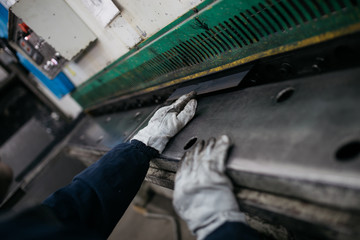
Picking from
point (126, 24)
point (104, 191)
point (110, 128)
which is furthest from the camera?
point (110, 128)

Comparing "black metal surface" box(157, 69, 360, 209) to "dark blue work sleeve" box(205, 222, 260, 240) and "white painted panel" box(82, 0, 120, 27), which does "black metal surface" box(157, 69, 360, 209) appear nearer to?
"dark blue work sleeve" box(205, 222, 260, 240)

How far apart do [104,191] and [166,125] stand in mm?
455

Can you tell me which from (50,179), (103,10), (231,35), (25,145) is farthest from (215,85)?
(25,145)

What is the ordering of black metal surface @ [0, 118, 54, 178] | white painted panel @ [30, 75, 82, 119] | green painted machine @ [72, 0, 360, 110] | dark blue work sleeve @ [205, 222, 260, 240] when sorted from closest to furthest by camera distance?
dark blue work sleeve @ [205, 222, 260, 240] → green painted machine @ [72, 0, 360, 110] → black metal surface @ [0, 118, 54, 178] → white painted panel @ [30, 75, 82, 119]

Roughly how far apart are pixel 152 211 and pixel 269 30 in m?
2.71

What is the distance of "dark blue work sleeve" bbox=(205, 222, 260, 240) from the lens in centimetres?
67

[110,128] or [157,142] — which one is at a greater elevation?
[110,128]

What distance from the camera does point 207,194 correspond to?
30.5 inches

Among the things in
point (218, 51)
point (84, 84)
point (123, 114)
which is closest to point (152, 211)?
point (123, 114)

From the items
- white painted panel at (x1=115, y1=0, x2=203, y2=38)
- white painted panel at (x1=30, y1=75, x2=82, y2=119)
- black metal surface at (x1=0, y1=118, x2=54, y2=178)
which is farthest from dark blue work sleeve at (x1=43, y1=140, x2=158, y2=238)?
black metal surface at (x1=0, y1=118, x2=54, y2=178)

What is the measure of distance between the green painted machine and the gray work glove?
540 millimetres

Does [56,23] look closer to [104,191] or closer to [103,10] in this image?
[103,10]

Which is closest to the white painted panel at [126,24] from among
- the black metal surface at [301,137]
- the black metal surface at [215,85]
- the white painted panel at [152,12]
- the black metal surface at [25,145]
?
the white painted panel at [152,12]

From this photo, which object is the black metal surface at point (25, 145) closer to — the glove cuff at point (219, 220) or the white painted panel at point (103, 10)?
the white painted panel at point (103, 10)
